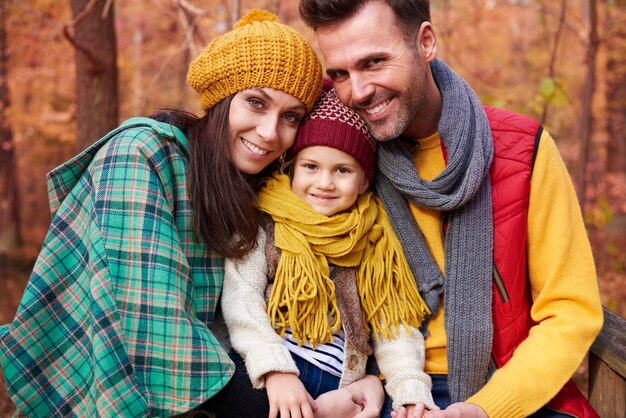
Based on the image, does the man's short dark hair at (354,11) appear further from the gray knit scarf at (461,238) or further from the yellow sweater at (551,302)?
the yellow sweater at (551,302)

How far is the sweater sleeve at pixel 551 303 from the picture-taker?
2.19 m

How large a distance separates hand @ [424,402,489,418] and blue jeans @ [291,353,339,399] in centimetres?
36

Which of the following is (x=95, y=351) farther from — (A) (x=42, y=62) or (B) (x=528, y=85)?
(B) (x=528, y=85)

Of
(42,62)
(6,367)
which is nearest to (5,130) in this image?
(42,62)

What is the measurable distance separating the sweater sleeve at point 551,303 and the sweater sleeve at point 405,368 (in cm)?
18

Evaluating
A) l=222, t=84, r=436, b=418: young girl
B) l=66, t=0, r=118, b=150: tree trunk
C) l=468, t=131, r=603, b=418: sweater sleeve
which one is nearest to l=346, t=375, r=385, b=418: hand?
l=222, t=84, r=436, b=418: young girl

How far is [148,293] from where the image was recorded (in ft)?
6.76

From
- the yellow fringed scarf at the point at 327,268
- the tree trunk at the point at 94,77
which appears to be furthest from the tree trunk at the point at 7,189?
the yellow fringed scarf at the point at 327,268

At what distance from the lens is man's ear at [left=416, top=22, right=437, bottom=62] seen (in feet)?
7.84

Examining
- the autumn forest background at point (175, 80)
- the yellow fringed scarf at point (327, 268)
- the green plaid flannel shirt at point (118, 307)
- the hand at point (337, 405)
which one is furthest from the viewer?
the autumn forest background at point (175, 80)

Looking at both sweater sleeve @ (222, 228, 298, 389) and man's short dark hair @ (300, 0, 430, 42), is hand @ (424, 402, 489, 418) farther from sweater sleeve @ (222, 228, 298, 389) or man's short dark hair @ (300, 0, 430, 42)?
man's short dark hair @ (300, 0, 430, 42)

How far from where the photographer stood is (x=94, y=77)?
4.27 m

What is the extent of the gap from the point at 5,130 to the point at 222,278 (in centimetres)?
934

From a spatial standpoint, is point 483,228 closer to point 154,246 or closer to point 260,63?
point 260,63
